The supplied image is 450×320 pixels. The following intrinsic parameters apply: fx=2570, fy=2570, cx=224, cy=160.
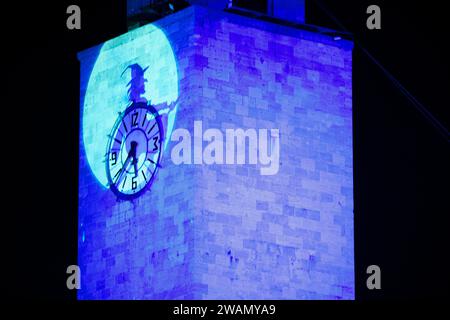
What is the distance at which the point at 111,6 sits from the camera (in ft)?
188

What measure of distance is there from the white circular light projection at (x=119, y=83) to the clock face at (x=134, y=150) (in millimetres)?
234

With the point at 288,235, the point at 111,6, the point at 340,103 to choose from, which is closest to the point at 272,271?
the point at 288,235

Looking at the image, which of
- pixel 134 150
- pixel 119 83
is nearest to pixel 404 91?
pixel 119 83

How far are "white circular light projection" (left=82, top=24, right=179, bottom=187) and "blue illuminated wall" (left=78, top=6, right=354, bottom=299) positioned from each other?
38mm

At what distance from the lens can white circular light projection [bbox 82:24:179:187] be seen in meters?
52.2

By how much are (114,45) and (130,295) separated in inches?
218

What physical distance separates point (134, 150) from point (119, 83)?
5.95 feet

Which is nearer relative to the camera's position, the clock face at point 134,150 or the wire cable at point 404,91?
the clock face at point 134,150

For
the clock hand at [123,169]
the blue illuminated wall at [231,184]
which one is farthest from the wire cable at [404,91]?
the clock hand at [123,169]

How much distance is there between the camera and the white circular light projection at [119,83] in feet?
171

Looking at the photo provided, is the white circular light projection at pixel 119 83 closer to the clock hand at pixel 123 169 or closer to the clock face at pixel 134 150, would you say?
the clock face at pixel 134 150

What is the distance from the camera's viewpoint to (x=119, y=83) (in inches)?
2115

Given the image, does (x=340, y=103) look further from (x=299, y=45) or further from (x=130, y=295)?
(x=130, y=295)
